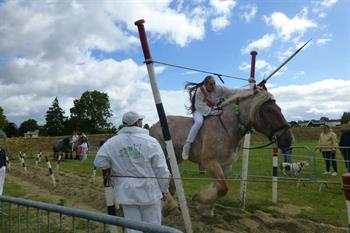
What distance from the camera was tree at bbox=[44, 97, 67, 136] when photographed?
86.8 meters

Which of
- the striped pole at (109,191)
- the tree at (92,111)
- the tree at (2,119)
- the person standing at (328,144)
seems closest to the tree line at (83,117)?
the tree at (92,111)

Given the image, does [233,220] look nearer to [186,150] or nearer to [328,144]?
[186,150]

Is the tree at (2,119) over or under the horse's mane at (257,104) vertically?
over

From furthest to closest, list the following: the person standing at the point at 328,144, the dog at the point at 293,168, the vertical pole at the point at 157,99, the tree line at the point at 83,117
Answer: the tree line at the point at 83,117 → the person standing at the point at 328,144 → the dog at the point at 293,168 → the vertical pole at the point at 157,99

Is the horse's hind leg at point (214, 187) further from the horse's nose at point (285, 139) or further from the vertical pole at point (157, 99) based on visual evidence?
the horse's nose at point (285, 139)

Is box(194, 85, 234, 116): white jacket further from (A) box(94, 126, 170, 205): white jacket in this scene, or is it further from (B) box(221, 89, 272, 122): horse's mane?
(A) box(94, 126, 170, 205): white jacket

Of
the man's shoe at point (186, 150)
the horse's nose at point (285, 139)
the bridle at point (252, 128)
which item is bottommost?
the man's shoe at point (186, 150)

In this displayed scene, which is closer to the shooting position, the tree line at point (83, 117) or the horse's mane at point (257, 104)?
the horse's mane at point (257, 104)

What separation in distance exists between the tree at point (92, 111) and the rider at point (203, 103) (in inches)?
2882

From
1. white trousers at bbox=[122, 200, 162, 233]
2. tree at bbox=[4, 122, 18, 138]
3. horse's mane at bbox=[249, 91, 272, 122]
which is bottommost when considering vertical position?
white trousers at bbox=[122, 200, 162, 233]

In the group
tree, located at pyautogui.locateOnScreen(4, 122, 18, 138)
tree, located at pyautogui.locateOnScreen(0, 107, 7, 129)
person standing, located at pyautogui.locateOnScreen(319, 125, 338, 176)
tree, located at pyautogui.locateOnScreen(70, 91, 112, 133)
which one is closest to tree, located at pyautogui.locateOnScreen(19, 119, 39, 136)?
tree, located at pyautogui.locateOnScreen(4, 122, 18, 138)

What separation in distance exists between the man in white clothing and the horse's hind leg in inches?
79.3

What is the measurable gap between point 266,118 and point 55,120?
85.8m

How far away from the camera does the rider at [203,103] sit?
304 inches
